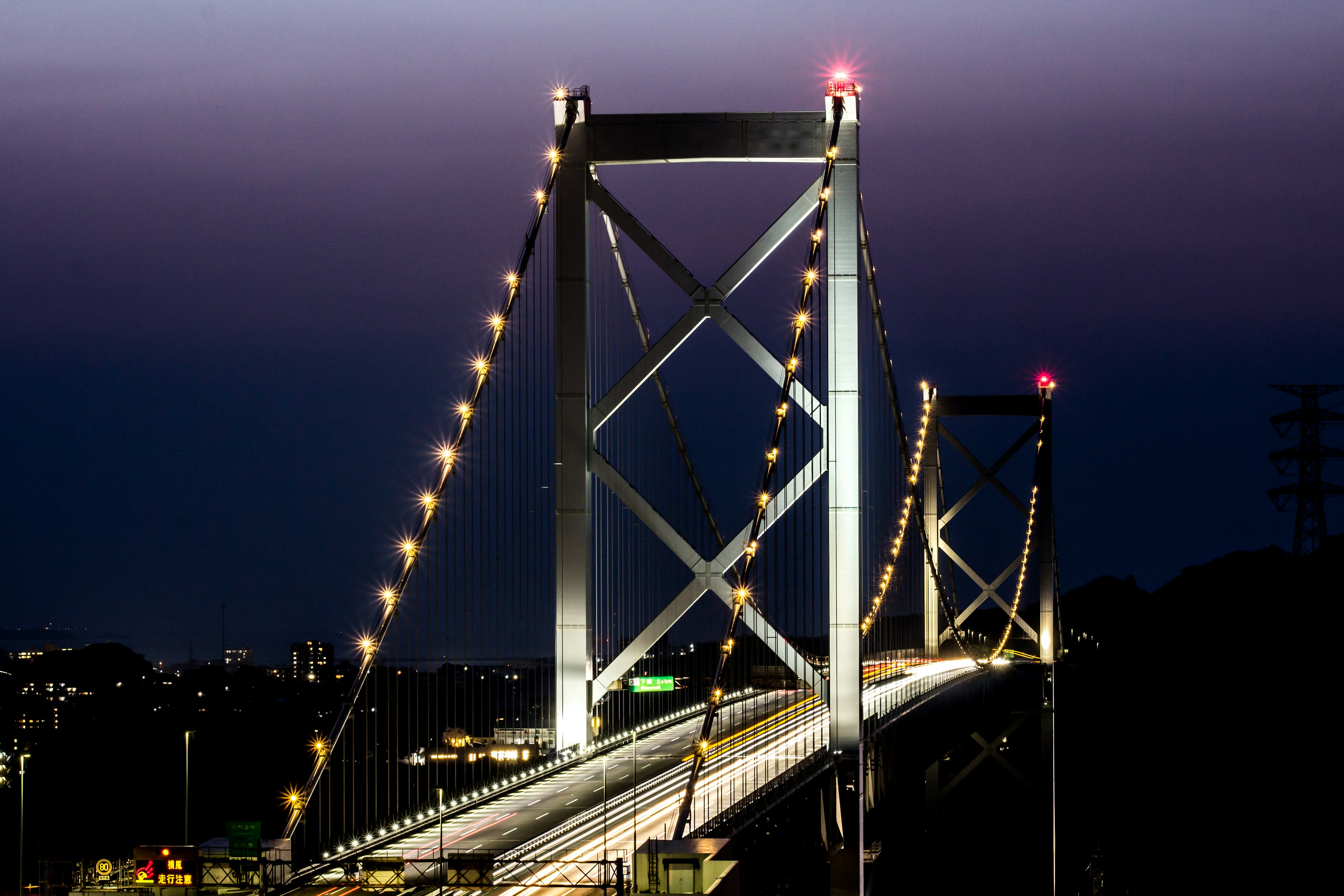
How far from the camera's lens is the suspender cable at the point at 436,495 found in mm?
21891

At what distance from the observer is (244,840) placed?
21.7m

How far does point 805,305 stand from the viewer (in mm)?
29375

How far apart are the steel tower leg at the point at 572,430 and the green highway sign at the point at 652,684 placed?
4.05 feet

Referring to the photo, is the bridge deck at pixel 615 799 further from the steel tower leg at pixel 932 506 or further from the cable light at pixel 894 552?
the steel tower leg at pixel 932 506

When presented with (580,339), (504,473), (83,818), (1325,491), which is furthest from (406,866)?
(1325,491)

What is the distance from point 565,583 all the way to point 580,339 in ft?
12.9

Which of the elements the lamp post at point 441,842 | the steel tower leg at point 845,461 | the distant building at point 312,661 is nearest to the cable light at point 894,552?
the steel tower leg at point 845,461

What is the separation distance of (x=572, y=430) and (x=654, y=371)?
1.73 m

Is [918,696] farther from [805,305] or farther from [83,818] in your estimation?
[83,818]

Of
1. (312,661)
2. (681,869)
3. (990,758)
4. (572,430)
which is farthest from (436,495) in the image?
(312,661)

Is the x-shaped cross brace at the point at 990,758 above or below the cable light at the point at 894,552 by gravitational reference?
below

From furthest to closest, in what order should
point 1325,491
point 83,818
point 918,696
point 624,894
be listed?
point 1325,491, point 83,818, point 918,696, point 624,894

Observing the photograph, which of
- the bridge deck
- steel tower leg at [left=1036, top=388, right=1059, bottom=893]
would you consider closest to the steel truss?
steel tower leg at [left=1036, top=388, right=1059, bottom=893]

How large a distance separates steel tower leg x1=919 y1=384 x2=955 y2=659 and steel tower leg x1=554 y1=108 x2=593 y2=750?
45.8m
